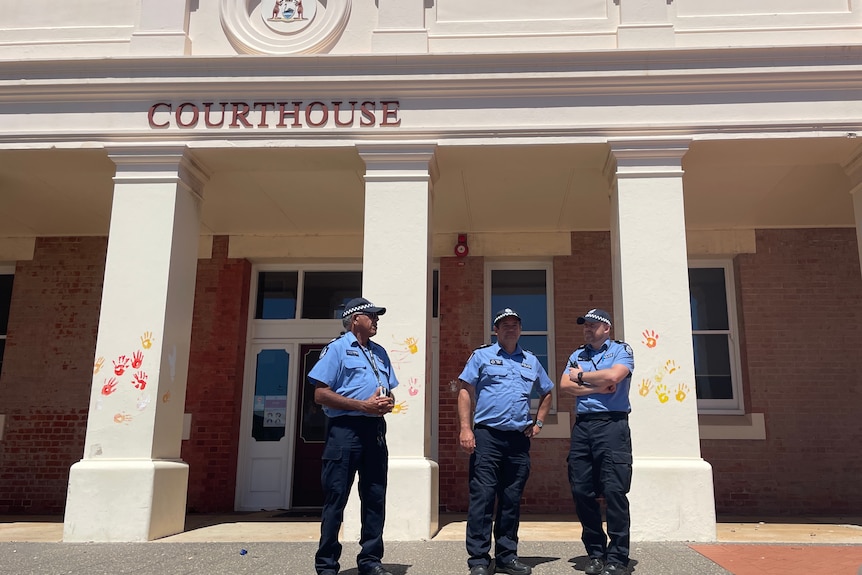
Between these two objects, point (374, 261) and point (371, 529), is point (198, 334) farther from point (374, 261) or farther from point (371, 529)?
point (371, 529)

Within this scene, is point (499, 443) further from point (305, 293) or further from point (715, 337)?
point (305, 293)

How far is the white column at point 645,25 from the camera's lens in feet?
24.7

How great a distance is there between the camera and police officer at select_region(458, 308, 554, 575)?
16.0 ft

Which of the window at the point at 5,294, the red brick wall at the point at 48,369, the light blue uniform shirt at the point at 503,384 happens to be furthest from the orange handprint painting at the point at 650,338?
the window at the point at 5,294

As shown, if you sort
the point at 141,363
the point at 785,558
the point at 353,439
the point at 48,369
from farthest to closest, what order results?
the point at 48,369 → the point at 141,363 → the point at 785,558 → the point at 353,439

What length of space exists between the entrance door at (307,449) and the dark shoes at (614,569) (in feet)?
19.3

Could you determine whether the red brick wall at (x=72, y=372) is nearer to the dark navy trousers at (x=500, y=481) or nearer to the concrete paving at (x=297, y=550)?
the concrete paving at (x=297, y=550)

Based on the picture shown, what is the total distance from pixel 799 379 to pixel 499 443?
6176 millimetres

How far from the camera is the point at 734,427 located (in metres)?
9.45

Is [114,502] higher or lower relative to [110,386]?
lower

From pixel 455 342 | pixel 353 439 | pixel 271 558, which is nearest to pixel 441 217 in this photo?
pixel 455 342

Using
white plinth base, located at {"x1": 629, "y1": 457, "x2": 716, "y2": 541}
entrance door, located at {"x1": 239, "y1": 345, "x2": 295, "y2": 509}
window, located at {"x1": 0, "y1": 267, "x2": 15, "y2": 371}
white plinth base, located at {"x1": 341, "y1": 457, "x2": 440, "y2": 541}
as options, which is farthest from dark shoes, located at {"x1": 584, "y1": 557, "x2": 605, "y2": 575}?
window, located at {"x1": 0, "y1": 267, "x2": 15, "y2": 371}

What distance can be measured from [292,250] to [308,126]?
320 cm

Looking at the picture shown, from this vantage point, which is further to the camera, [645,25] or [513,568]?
[645,25]
